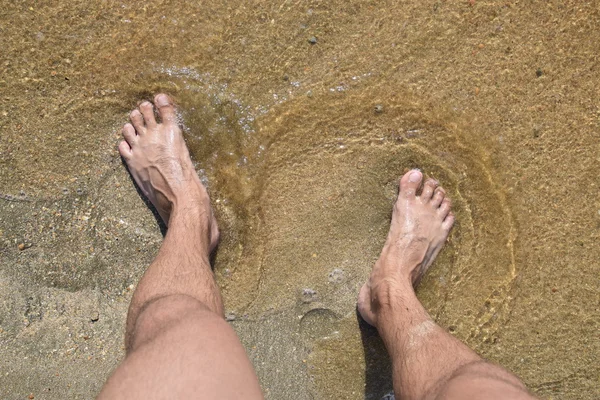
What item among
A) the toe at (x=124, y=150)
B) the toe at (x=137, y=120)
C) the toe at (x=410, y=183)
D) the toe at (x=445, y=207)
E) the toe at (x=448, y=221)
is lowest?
the toe at (x=448, y=221)

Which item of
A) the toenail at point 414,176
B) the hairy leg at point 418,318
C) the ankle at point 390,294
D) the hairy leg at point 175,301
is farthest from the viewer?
the toenail at point 414,176

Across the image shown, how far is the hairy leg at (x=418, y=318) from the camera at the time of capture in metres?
1.86

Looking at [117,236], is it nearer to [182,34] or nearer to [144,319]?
[144,319]

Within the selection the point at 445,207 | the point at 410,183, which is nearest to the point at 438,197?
the point at 445,207

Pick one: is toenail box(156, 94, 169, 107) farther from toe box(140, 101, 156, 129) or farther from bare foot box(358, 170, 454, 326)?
bare foot box(358, 170, 454, 326)

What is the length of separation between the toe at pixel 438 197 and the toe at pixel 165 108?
123 centimetres

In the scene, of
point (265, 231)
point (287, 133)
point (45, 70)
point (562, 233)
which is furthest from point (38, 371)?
point (562, 233)

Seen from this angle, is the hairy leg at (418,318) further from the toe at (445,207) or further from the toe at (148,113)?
the toe at (148,113)

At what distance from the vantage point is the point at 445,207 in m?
2.41

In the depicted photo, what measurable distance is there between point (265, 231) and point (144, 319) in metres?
0.67

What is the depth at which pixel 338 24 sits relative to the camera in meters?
2.27

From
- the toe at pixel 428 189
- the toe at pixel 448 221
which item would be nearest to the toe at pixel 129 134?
the toe at pixel 428 189

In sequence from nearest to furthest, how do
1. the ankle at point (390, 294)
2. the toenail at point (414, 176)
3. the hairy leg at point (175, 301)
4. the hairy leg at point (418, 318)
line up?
the hairy leg at point (175, 301), the hairy leg at point (418, 318), the ankle at point (390, 294), the toenail at point (414, 176)

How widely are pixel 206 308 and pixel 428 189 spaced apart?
45.0 inches
